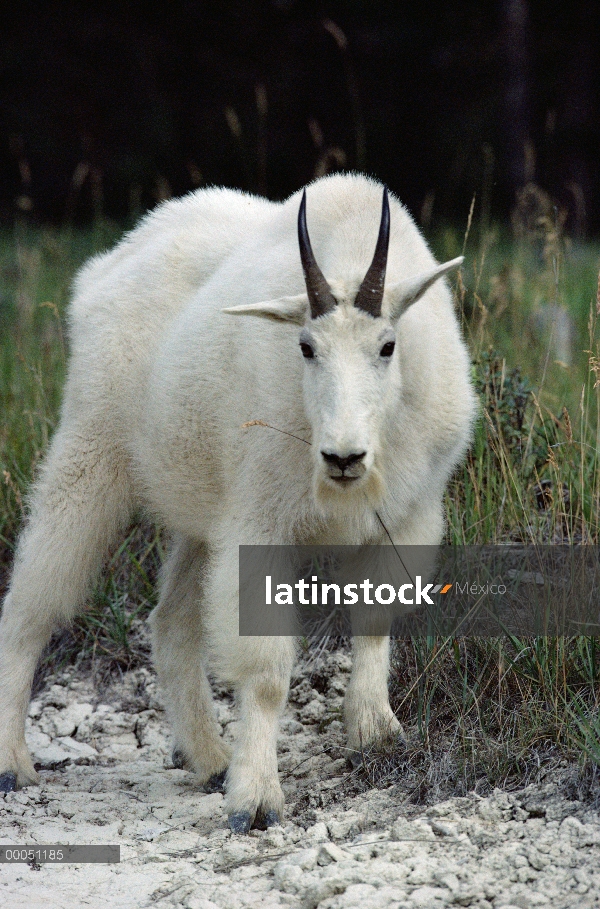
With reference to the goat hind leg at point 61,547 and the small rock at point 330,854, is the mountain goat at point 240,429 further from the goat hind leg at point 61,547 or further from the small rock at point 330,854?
the small rock at point 330,854

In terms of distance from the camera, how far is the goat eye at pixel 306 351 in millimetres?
3557

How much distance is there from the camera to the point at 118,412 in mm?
4488

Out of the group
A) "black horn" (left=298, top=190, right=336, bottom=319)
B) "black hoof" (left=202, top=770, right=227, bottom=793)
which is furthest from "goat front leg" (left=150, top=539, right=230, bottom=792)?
"black horn" (left=298, top=190, right=336, bottom=319)

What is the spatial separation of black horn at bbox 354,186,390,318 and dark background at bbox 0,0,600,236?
13906mm

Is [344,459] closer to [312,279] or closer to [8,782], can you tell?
[312,279]

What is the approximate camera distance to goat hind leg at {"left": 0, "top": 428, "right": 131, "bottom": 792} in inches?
177

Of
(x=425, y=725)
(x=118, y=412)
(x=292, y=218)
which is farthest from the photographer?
(x=118, y=412)

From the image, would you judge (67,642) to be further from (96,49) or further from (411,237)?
(96,49)

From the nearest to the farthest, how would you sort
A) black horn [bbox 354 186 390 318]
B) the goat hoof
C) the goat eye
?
1. black horn [bbox 354 186 390 318]
2. the goat eye
3. the goat hoof

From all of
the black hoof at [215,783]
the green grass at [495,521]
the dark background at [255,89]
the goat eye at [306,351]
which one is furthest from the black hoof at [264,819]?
the dark background at [255,89]

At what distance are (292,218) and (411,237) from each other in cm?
43

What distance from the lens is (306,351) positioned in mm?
3576

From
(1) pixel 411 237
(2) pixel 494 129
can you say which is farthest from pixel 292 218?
(2) pixel 494 129

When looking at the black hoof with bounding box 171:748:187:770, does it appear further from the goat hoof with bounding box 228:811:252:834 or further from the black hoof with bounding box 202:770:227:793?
the goat hoof with bounding box 228:811:252:834
